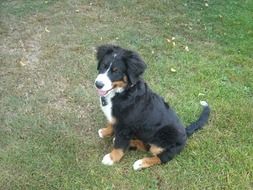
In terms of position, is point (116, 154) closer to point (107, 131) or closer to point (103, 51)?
point (107, 131)

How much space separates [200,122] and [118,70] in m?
1.52

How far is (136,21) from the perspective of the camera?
8406 millimetres

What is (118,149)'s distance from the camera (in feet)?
15.4

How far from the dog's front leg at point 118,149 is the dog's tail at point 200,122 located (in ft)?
2.84

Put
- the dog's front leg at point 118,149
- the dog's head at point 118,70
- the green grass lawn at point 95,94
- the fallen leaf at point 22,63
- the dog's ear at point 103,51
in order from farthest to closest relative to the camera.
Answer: the fallen leaf at point 22,63 < the green grass lawn at point 95,94 < the dog's front leg at point 118,149 < the dog's ear at point 103,51 < the dog's head at point 118,70

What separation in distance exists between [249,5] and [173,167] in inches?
235

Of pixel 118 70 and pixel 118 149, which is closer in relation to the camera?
pixel 118 70

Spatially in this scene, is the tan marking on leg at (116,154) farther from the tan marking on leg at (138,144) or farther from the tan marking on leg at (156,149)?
the tan marking on leg at (156,149)

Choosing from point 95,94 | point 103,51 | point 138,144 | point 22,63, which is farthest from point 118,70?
point 22,63

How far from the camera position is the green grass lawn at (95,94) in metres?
4.72

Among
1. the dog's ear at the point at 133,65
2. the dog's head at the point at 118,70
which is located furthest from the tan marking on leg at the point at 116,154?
the dog's ear at the point at 133,65

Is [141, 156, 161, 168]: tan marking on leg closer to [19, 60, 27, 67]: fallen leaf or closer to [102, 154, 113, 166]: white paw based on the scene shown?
[102, 154, 113, 166]: white paw

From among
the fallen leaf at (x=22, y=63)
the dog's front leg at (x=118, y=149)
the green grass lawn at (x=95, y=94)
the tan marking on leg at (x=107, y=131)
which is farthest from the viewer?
the fallen leaf at (x=22, y=63)

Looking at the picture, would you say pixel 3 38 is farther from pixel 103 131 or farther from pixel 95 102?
pixel 103 131
